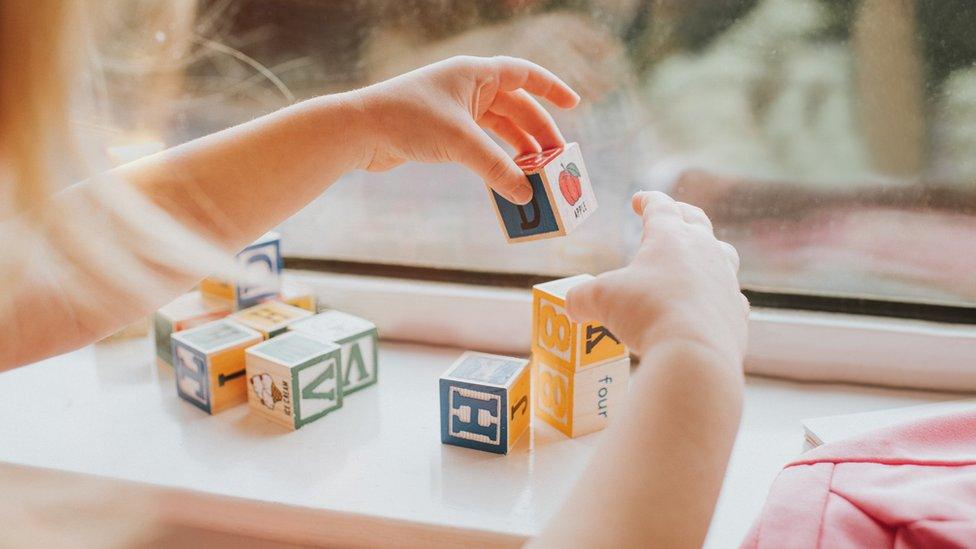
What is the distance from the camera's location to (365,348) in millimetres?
980

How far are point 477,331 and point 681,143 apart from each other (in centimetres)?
36

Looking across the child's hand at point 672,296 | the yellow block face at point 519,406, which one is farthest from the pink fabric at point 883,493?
the yellow block face at point 519,406

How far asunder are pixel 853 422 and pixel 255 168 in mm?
655

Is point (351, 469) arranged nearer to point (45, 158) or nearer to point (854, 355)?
point (45, 158)

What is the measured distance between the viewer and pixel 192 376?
947mm

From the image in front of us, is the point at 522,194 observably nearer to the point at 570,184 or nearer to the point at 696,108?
the point at 570,184

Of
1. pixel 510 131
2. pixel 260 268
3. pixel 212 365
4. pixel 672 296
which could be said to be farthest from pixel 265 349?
pixel 672 296

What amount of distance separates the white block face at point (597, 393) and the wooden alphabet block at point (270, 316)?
0.36m

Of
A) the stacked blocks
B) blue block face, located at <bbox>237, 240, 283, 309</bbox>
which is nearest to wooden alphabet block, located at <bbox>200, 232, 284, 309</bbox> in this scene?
blue block face, located at <bbox>237, 240, 283, 309</bbox>

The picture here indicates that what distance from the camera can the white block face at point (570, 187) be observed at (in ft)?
2.60

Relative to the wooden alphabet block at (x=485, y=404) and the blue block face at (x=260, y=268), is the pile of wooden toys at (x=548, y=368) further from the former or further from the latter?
the blue block face at (x=260, y=268)

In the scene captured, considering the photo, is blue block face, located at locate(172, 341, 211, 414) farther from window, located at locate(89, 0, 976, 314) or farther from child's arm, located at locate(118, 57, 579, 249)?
window, located at locate(89, 0, 976, 314)

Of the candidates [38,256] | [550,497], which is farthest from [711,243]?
[38,256]

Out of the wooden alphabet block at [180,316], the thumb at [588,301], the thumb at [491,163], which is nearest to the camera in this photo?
the thumb at [588,301]
